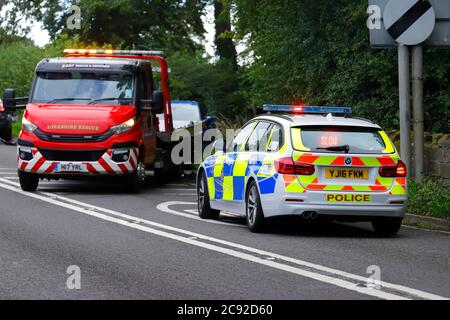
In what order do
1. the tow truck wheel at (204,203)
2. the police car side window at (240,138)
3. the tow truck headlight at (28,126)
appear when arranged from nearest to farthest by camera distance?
1. the police car side window at (240,138)
2. the tow truck wheel at (204,203)
3. the tow truck headlight at (28,126)

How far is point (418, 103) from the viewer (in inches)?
682

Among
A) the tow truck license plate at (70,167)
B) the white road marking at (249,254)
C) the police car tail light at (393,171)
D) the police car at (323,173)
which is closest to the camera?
the white road marking at (249,254)

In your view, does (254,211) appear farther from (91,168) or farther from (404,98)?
(91,168)

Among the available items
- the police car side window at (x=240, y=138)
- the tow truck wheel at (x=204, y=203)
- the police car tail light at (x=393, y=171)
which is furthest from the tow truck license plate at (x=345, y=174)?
the tow truck wheel at (x=204, y=203)

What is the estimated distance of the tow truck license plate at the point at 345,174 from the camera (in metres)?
13.7

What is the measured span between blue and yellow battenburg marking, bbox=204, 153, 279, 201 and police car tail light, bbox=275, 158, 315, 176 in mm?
104

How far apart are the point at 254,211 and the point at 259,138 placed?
1083 millimetres

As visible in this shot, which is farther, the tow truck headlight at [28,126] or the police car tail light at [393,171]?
the tow truck headlight at [28,126]

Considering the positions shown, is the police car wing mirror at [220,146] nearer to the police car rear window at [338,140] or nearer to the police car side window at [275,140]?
the police car side window at [275,140]

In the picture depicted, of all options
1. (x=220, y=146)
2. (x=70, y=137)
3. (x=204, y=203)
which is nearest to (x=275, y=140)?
(x=220, y=146)

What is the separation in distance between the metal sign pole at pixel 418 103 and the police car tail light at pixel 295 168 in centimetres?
406
